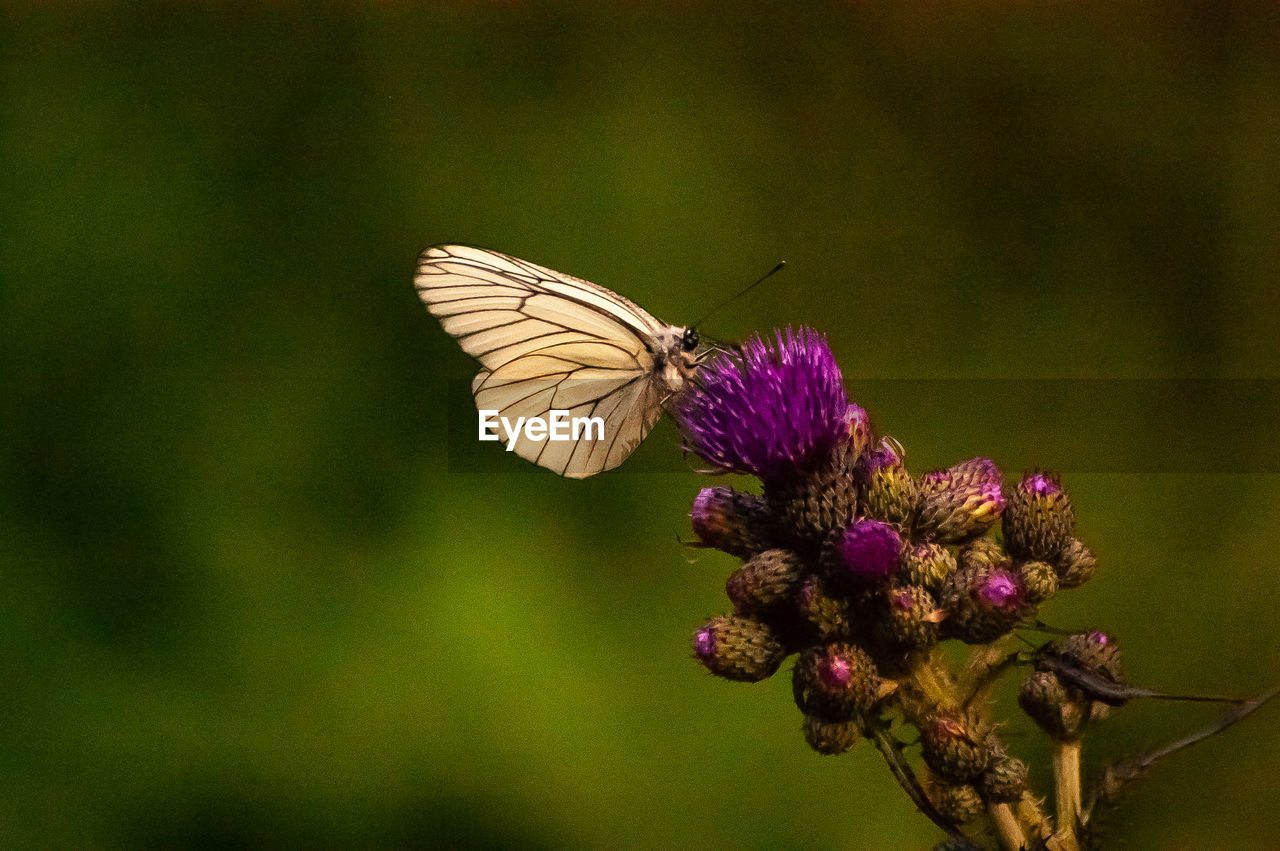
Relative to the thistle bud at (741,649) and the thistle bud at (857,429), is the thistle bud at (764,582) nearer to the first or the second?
the thistle bud at (741,649)

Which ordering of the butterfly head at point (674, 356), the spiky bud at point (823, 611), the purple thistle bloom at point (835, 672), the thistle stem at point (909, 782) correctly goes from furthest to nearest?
the butterfly head at point (674, 356), the spiky bud at point (823, 611), the purple thistle bloom at point (835, 672), the thistle stem at point (909, 782)

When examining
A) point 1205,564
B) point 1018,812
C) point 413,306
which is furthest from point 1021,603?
point 413,306

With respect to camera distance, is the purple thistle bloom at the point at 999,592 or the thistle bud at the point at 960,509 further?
the thistle bud at the point at 960,509

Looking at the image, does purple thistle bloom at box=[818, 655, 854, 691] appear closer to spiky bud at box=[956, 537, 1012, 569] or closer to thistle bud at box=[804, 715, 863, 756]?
thistle bud at box=[804, 715, 863, 756]

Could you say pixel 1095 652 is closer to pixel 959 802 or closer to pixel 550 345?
pixel 959 802

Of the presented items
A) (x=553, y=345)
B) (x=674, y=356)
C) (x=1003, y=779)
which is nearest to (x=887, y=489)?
(x=1003, y=779)

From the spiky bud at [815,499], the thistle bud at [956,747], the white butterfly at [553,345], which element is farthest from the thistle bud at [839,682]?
the white butterfly at [553,345]
